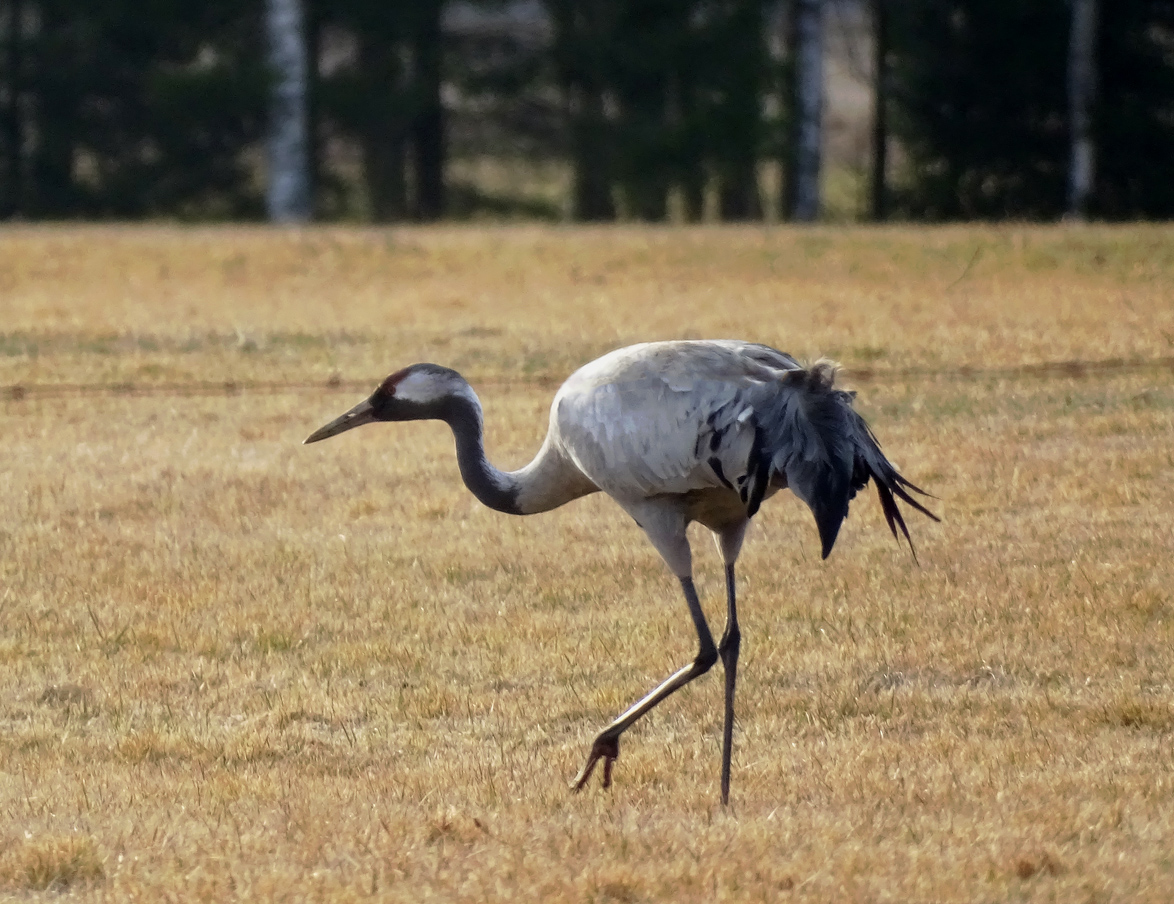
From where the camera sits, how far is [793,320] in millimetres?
15914

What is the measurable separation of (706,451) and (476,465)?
102 centimetres

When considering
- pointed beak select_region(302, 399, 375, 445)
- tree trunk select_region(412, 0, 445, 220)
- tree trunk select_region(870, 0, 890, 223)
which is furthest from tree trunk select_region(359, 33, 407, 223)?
pointed beak select_region(302, 399, 375, 445)

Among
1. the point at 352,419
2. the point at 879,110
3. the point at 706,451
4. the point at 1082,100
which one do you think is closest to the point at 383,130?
the point at 879,110

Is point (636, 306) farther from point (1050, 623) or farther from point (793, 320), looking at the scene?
point (1050, 623)

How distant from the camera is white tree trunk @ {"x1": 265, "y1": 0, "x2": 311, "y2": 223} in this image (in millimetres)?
26562

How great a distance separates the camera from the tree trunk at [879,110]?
3006cm

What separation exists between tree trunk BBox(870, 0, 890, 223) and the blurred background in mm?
44

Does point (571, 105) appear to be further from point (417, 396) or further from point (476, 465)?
point (476, 465)

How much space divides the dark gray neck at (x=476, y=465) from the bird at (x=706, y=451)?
0.41ft

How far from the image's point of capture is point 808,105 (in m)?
29.1

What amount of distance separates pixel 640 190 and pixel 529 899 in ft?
89.9

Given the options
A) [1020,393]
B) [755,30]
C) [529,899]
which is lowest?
[529,899]

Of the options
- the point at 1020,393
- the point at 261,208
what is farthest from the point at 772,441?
the point at 261,208

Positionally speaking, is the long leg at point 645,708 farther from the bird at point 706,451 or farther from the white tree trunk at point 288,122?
the white tree trunk at point 288,122
